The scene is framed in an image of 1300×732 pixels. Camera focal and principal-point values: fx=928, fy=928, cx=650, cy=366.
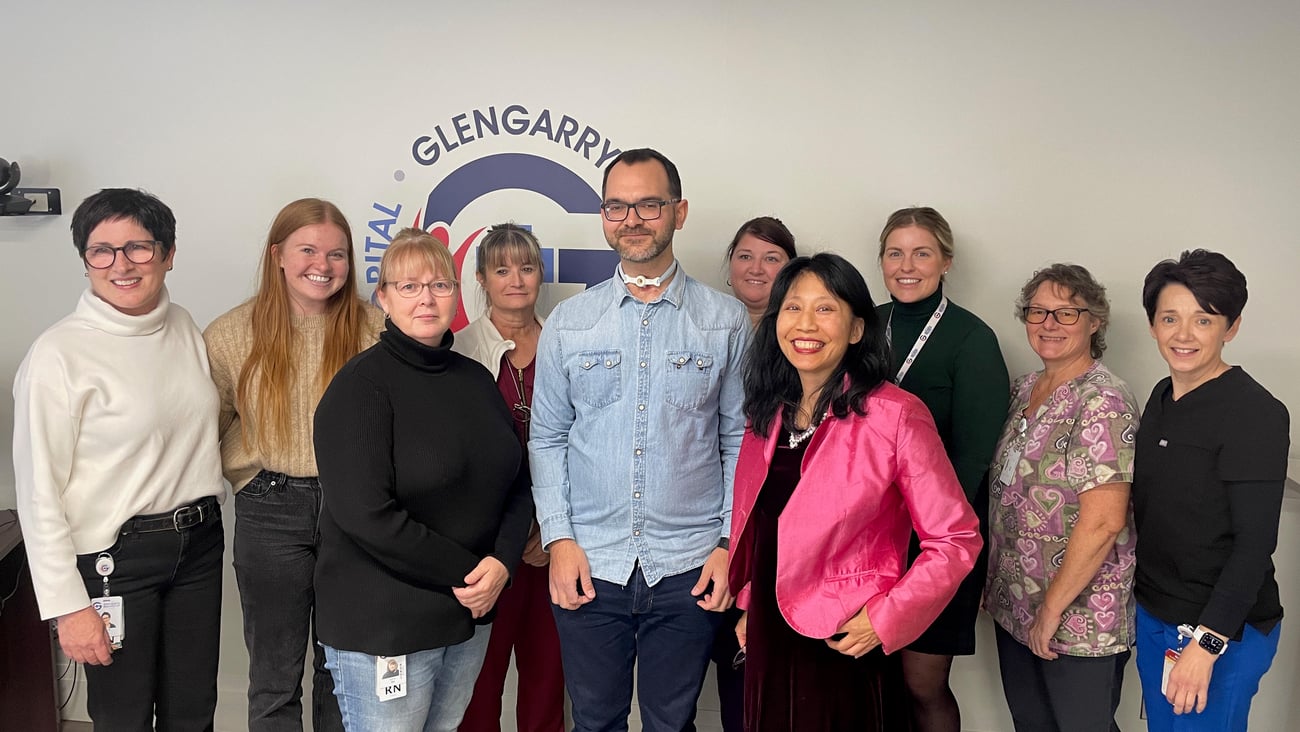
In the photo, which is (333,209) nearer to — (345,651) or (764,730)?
(345,651)

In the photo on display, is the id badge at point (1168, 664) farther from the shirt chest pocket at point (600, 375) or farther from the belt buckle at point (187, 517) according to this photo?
the belt buckle at point (187, 517)

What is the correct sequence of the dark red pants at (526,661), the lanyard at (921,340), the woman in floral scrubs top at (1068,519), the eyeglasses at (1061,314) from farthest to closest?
the dark red pants at (526,661) → the lanyard at (921,340) → the eyeglasses at (1061,314) → the woman in floral scrubs top at (1068,519)

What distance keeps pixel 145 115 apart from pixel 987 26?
2.87 meters

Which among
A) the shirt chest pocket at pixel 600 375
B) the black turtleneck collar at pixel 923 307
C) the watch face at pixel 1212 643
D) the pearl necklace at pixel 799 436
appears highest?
the black turtleneck collar at pixel 923 307

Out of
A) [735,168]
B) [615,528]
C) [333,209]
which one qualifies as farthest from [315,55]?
[615,528]

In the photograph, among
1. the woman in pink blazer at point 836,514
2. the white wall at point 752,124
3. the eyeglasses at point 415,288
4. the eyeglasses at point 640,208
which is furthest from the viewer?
the white wall at point 752,124

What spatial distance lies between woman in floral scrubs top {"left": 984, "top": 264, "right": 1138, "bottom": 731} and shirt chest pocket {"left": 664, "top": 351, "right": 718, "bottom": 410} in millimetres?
891

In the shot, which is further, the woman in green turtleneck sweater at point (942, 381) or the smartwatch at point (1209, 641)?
the woman in green turtleneck sweater at point (942, 381)

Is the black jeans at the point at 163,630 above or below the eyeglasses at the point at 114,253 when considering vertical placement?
below

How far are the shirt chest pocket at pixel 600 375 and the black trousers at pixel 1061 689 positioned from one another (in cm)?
131

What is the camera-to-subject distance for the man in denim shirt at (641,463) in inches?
83.3

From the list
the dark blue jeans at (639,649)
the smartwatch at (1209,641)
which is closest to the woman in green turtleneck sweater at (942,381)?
the smartwatch at (1209,641)

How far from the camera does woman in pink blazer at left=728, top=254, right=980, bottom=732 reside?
1.75 meters

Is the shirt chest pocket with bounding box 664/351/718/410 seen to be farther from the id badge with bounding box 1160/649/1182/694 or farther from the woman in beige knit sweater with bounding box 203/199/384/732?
the id badge with bounding box 1160/649/1182/694
